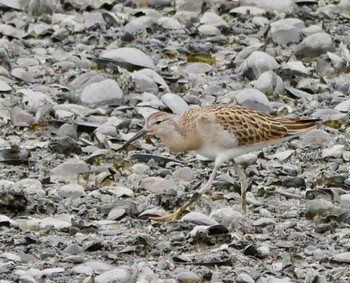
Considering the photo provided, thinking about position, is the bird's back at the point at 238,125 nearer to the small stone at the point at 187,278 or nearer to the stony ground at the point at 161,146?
the stony ground at the point at 161,146

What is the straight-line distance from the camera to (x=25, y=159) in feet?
32.2

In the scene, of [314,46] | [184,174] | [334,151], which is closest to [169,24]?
[314,46]

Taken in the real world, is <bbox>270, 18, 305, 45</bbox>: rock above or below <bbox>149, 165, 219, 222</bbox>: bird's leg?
below

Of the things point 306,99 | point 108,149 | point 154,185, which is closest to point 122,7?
point 306,99

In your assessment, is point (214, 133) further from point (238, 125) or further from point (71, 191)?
point (71, 191)

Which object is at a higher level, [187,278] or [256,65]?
[187,278]

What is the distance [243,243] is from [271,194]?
5.01 ft

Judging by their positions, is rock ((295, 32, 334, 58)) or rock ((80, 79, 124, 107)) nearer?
rock ((80, 79, 124, 107))

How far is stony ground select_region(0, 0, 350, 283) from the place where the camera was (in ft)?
25.1

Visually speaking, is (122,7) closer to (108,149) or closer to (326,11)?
(326,11)

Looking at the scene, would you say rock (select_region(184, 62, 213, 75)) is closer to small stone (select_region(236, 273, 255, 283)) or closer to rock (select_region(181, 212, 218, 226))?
rock (select_region(181, 212, 218, 226))

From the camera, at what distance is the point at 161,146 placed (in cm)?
1049

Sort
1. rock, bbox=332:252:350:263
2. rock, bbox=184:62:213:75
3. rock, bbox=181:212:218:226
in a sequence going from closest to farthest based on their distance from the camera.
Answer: rock, bbox=332:252:350:263 → rock, bbox=181:212:218:226 → rock, bbox=184:62:213:75

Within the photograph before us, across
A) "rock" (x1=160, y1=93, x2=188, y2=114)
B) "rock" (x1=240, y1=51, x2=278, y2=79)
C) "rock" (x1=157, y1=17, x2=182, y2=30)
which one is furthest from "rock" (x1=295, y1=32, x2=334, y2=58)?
"rock" (x1=160, y1=93, x2=188, y2=114)
